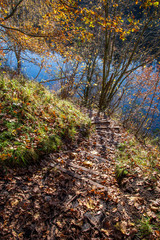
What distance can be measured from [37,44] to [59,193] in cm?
750

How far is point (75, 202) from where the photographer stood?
2.35 m

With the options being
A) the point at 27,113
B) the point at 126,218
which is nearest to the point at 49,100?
the point at 27,113

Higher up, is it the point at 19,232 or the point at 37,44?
the point at 37,44

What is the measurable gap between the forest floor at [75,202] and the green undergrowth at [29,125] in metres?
0.33

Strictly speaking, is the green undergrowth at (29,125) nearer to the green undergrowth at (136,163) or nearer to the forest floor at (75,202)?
the forest floor at (75,202)

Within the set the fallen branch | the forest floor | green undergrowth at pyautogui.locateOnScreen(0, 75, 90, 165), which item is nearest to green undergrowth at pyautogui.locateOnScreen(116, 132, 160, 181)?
the forest floor

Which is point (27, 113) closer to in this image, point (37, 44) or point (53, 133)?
point (53, 133)

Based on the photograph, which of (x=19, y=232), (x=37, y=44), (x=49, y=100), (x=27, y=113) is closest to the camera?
(x=19, y=232)

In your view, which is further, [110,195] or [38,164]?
[38,164]

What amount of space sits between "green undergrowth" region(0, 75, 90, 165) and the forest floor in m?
0.33

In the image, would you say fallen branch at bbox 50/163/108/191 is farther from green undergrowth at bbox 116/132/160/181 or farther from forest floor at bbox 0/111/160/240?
green undergrowth at bbox 116/132/160/181

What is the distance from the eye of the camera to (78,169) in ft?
10.4

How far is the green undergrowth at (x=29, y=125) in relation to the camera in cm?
295

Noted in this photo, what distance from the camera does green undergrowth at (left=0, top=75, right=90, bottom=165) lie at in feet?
9.67
